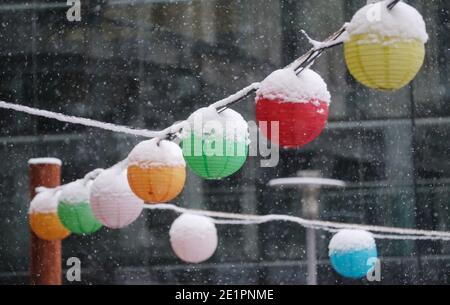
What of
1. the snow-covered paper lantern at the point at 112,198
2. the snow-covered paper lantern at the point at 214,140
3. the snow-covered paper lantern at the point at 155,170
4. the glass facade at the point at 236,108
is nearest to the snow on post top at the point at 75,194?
the snow-covered paper lantern at the point at 112,198

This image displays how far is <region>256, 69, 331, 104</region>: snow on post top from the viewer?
2.21 m

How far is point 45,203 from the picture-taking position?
11.0 ft

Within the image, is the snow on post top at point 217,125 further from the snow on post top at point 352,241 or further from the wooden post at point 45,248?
the wooden post at point 45,248

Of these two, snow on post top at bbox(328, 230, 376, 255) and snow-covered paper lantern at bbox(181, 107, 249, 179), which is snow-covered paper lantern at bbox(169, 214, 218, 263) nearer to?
snow on post top at bbox(328, 230, 376, 255)

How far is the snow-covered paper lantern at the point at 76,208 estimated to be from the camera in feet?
10.2

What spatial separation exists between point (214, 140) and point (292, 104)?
0.37 m

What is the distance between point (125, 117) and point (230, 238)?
1130mm

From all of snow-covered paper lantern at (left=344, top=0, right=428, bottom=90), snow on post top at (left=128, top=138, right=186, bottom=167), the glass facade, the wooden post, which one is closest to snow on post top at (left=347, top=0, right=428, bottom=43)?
snow-covered paper lantern at (left=344, top=0, right=428, bottom=90)

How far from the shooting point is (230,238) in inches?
204

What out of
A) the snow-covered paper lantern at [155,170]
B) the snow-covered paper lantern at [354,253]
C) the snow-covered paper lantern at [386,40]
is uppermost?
the snow-covered paper lantern at [386,40]

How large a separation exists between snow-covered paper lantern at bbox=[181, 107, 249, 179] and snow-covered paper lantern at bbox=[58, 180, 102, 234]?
29.7 inches

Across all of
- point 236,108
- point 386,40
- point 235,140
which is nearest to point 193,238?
point 235,140

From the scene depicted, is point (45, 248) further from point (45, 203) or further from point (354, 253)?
point (354, 253)

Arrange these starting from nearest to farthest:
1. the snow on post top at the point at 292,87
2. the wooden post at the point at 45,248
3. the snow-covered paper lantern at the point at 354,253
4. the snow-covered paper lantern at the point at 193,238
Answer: the snow on post top at the point at 292,87 < the snow-covered paper lantern at the point at 354,253 < the snow-covered paper lantern at the point at 193,238 < the wooden post at the point at 45,248
